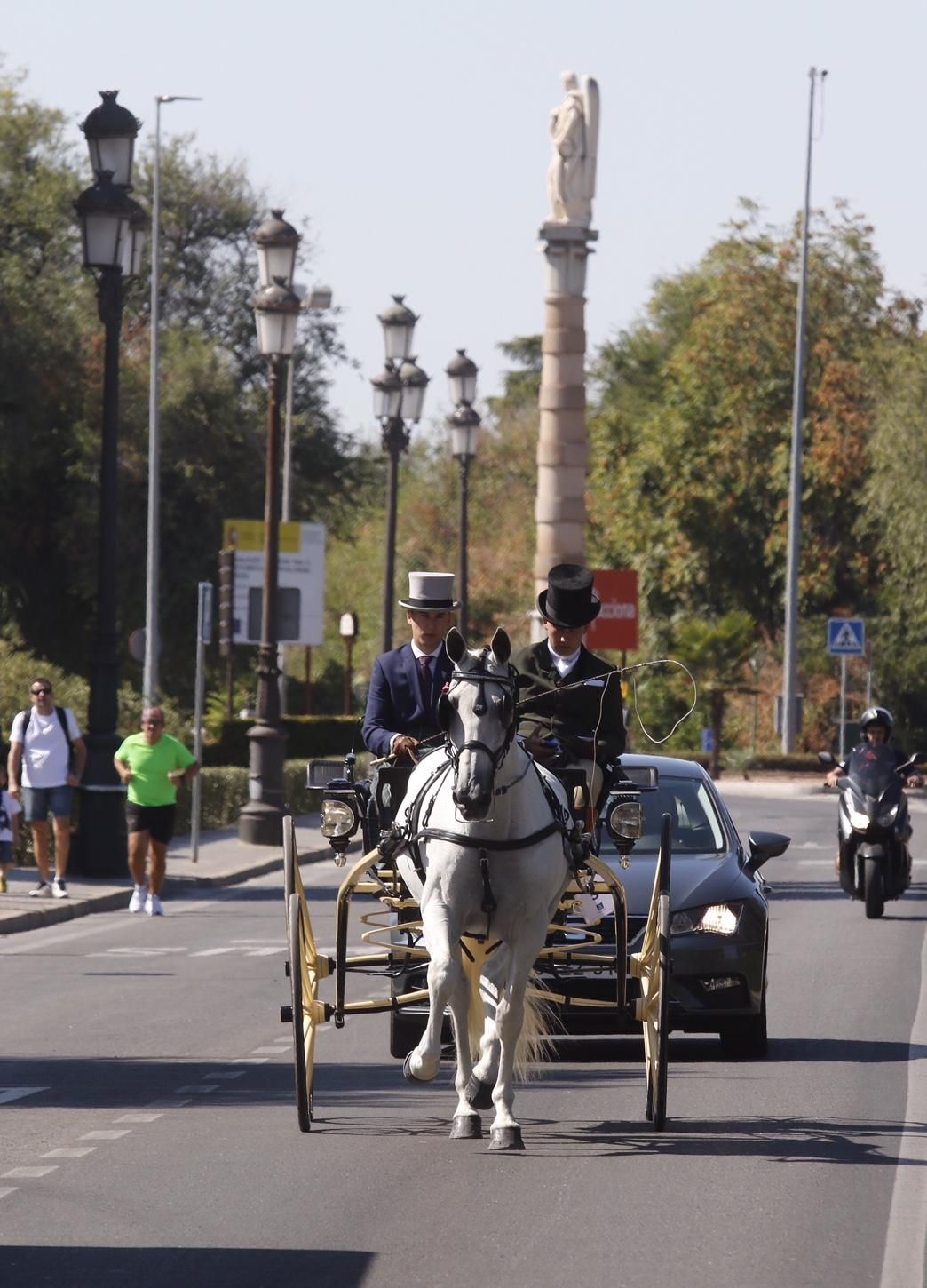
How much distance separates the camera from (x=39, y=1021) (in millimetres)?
14766

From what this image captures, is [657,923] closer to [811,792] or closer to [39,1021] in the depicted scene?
[39,1021]

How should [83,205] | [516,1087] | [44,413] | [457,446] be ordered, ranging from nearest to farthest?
[516,1087]
[83,205]
[457,446]
[44,413]

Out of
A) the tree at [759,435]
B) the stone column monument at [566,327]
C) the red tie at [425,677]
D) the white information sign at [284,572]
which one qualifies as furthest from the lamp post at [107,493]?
the tree at [759,435]

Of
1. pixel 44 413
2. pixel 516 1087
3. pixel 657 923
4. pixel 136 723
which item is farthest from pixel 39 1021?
pixel 44 413

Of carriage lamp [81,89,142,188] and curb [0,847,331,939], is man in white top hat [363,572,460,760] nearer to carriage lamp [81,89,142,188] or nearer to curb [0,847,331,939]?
curb [0,847,331,939]

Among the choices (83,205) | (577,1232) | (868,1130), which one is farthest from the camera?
(83,205)

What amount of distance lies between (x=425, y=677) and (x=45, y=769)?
12844 mm

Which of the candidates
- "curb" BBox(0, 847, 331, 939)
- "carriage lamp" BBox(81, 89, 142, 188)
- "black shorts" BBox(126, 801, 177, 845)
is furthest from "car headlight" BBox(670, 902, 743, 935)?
"carriage lamp" BBox(81, 89, 142, 188)

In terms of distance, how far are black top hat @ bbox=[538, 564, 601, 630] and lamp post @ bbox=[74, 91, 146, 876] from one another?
15.1 metres

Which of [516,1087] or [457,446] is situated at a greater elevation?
[457,446]

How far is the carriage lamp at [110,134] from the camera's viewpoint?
85.0 feet

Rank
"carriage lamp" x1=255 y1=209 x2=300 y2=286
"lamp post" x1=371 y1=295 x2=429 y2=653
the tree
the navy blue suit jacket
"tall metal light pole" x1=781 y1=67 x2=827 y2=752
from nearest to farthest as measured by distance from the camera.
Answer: the navy blue suit jacket < "carriage lamp" x1=255 y1=209 x2=300 y2=286 < "lamp post" x1=371 y1=295 x2=429 y2=653 < "tall metal light pole" x1=781 y1=67 x2=827 y2=752 < the tree

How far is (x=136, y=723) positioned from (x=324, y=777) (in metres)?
24.5

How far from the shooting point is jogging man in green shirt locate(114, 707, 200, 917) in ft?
75.4
